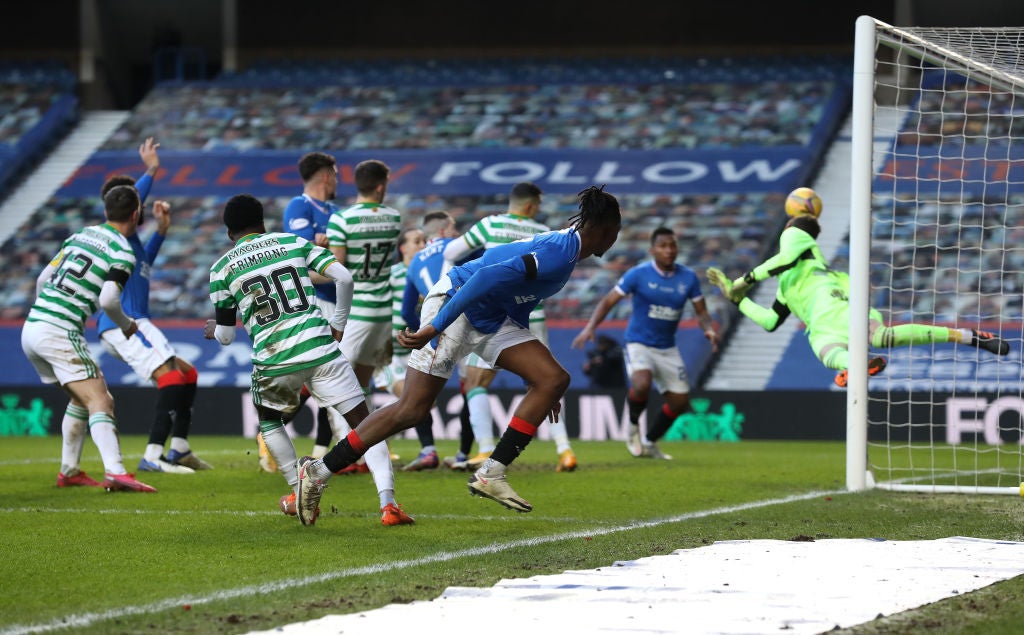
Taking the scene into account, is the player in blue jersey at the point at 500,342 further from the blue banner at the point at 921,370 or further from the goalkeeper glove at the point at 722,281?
the blue banner at the point at 921,370

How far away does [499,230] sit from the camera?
10008mm

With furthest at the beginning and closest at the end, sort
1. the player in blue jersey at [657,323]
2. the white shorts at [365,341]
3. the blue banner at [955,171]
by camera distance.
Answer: the blue banner at [955,171], the player in blue jersey at [657,323], the white shorts at [365,341]

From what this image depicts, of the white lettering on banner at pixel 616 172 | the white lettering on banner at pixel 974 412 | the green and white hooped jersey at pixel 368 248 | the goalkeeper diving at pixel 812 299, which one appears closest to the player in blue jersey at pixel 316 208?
the green and white hooped jersey at pixel 368 248

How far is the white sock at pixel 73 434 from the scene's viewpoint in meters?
9.35

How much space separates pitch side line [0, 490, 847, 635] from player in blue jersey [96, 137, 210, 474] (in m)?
4.70

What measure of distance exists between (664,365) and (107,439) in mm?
5729

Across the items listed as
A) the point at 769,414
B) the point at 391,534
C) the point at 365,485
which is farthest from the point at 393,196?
the point at 391,534

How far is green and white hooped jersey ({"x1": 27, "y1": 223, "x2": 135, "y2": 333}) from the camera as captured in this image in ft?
29.0

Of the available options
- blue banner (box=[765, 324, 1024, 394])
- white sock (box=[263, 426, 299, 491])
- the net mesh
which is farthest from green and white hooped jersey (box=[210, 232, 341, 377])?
blue banner (box=[765, 324, 1024, 394])

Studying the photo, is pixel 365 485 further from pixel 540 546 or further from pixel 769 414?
pixel 769 414

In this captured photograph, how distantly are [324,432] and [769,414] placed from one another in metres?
7.90

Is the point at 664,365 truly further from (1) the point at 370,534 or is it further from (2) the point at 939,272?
(2) the point at 939,272

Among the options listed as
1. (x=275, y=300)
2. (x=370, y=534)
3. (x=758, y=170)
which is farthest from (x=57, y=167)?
(x=370, y=534)

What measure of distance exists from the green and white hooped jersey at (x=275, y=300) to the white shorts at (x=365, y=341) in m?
2.93
